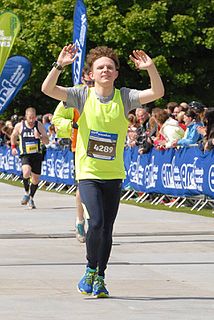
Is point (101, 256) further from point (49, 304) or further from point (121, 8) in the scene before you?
point (121, 8)

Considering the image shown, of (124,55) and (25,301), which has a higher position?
(124,55)

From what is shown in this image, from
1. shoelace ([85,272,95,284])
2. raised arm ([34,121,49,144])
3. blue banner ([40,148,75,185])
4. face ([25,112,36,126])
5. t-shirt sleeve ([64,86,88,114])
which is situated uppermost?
t-shirt sleeve ([64,86,88,114])

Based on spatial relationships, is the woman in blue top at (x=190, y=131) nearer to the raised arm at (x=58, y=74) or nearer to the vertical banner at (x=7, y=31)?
the vertical banner at (x=7, y=31)

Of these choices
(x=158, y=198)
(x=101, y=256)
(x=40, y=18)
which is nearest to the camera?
(x=101, y=256)

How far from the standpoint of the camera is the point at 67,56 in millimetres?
8953

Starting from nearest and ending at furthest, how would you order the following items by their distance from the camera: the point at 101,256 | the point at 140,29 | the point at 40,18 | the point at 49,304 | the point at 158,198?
the point at 49,304 < the point at 101,256 < the point at 158,198 < the point at 140,29 < the point at 40,18

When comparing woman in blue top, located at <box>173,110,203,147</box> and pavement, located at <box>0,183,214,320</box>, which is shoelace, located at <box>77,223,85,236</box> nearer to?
pavement, located at <box>0,183,214,320</box>

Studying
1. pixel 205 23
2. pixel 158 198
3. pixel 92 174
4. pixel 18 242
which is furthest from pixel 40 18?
pixel 92 174

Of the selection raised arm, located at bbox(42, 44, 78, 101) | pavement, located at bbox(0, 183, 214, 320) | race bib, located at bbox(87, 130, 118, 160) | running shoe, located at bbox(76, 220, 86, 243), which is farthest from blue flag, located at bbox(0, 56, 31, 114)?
race bib, located at bbox(87, 130, 118, 160)

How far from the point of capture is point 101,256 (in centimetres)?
897

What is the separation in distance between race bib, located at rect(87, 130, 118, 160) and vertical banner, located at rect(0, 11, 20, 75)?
5.58m

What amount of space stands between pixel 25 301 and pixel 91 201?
A: 0.94 meters

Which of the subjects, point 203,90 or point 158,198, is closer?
point 158,198

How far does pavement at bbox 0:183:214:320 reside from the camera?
8195mm
